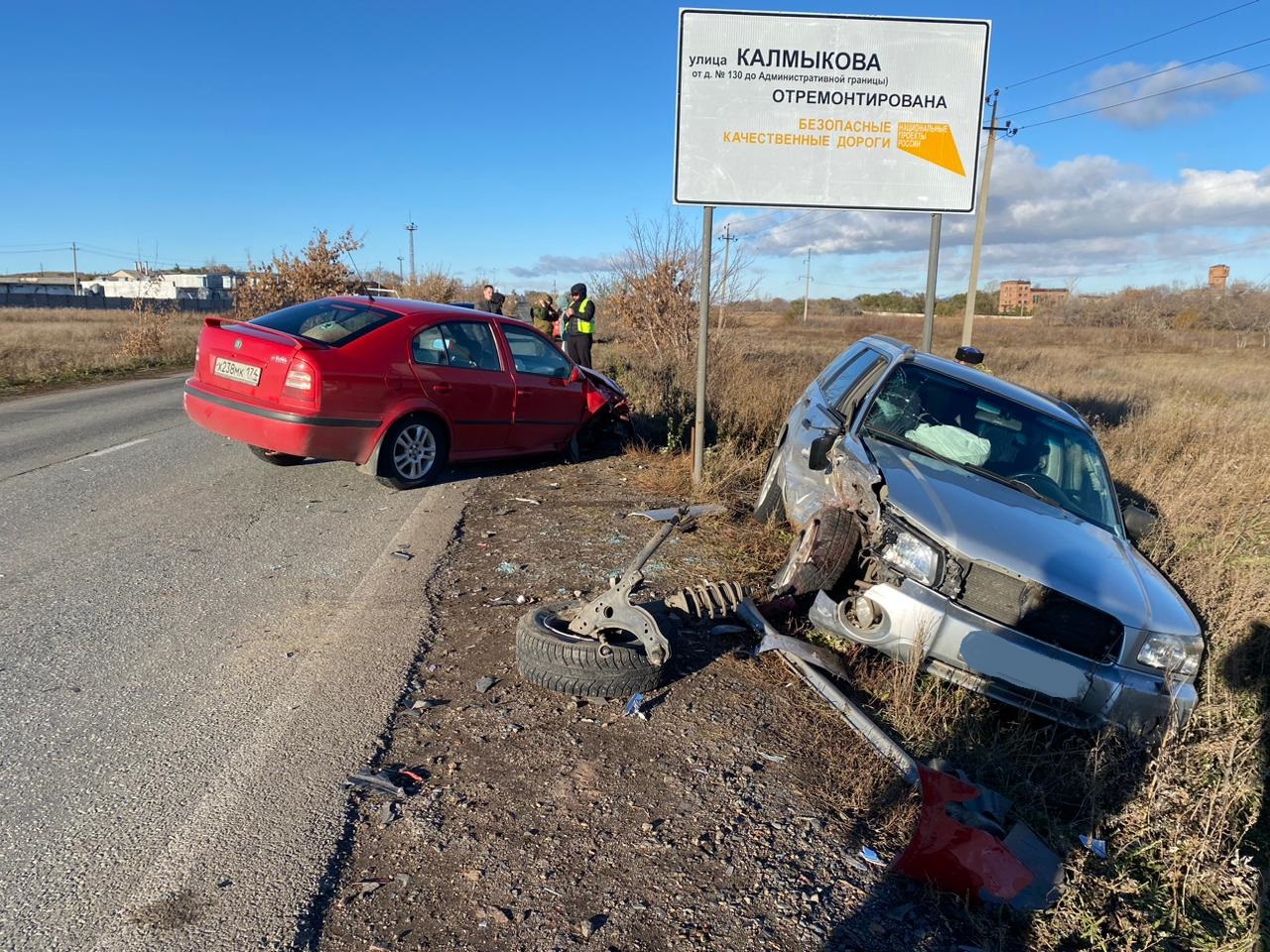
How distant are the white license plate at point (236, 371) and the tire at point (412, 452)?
1.11m

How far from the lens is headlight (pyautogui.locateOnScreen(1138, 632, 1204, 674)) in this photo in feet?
12.2

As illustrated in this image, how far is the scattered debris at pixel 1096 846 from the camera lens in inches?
119

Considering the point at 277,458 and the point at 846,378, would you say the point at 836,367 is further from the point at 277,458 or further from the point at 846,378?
the point at 277,458

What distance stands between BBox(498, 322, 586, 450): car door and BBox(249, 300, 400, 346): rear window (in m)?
Result: 1.34

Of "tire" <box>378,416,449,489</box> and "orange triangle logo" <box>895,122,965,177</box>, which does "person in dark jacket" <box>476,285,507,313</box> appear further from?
"orange triangle logo" <box>895,122,965,177</box>

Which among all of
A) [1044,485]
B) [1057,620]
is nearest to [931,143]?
[1044,485]

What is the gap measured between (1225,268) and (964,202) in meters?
74.3

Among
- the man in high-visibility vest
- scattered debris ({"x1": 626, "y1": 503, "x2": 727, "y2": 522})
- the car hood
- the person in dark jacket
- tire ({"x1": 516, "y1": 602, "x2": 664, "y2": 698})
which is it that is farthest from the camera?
the person in dark jacket

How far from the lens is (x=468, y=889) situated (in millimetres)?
2506

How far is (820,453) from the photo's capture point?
5137 mm

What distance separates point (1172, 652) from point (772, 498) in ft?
9.64

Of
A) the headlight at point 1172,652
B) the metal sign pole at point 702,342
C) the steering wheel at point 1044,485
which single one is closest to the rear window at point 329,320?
the metal sign pole at point 702,342

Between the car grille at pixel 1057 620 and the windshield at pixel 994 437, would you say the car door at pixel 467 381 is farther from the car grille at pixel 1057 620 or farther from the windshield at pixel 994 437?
the car grille at pixel 1057 620

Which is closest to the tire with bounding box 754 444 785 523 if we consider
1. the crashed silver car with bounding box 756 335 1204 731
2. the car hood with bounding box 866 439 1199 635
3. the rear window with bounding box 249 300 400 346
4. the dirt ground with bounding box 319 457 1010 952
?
the crashed silver car with bounding box 756 335 1204 731
